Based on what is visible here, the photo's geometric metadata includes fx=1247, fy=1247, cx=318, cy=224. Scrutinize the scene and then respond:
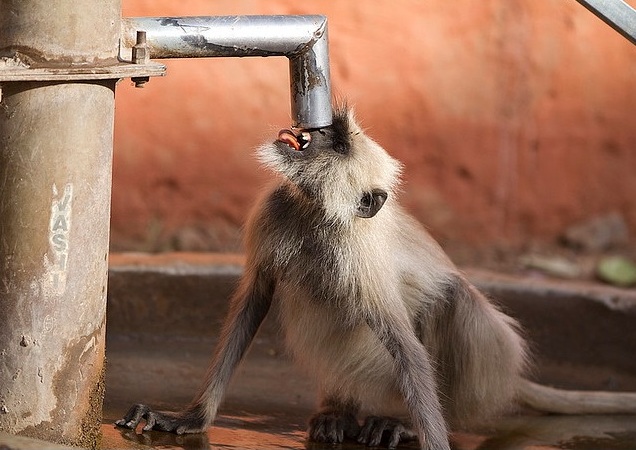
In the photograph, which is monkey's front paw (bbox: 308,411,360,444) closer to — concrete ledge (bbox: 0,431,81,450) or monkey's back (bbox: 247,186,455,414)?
monkey's back (bbox: 247,186,455,414)

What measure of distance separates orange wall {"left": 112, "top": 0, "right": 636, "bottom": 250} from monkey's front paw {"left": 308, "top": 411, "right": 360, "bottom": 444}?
6.06 feet

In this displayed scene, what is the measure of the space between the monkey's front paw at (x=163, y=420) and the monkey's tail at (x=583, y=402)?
1149mm

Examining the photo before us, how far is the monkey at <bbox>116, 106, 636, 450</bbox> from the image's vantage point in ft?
10.5

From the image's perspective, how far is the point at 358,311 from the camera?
3.32m

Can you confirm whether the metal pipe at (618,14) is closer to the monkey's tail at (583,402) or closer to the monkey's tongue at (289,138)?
the monkey's tongue at (289,138)

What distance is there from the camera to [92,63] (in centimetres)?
274

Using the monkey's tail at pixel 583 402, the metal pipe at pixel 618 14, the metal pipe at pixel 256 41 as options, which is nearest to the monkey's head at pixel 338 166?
the metal pipe at pixel 256 41

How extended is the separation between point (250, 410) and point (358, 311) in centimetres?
69

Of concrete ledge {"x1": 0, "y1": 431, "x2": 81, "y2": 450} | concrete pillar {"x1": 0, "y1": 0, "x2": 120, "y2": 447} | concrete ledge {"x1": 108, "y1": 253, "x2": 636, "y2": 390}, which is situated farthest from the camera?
Answer: concrete ledge {"x1": 108, "y1": 253, "x2": 636, "y2": 390}

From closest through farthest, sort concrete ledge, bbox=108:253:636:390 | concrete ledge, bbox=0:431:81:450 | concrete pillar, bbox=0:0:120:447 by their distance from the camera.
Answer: concrete ledge, bbox=0:431:81:450, concrete pillar, bbox=0:0:120:447, concrete ledge, bbox=108:253:636:390

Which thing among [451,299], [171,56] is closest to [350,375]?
[451,299]

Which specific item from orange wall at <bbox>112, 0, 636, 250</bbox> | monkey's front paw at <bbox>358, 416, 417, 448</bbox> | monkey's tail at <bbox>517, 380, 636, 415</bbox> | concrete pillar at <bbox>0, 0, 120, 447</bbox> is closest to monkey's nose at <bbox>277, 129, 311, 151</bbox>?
concrete pillar at <bbox>0, 0, 120, 447</bbox>

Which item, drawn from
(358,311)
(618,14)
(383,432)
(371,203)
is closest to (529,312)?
(383,432)

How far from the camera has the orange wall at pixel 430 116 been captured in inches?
208
